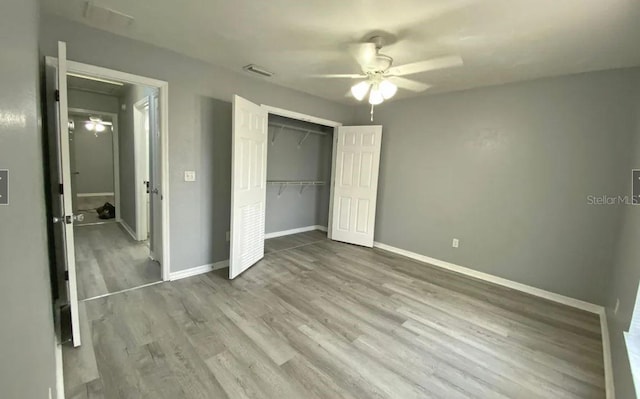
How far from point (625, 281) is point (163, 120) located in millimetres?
4184

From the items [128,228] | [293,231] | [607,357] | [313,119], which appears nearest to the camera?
[607,357]

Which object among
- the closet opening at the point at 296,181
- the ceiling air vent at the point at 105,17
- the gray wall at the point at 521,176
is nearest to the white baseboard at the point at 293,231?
the closet opening at the point at 296,181

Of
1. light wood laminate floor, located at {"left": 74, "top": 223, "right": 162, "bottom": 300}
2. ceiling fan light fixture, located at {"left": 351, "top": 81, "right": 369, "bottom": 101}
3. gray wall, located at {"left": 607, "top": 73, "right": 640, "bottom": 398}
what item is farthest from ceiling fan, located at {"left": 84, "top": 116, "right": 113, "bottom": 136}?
gray wall, located at {"left": 607, "top": 73, "right": 640, "bottom": 398}

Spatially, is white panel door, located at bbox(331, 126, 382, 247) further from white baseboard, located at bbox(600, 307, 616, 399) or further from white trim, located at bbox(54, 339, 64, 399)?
white trim, located at bbox(54, 339, 64, 399)

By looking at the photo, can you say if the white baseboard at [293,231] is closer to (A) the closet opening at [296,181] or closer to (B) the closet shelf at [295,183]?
(A) the closet opening at [296,181]

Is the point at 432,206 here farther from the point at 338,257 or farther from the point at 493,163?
the point at 338,257

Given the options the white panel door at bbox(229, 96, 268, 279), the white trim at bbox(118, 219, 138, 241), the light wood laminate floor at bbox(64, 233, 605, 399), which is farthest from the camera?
the white trim at bbox(118, 219, 138, 241)

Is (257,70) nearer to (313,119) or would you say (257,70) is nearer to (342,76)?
(342,76)

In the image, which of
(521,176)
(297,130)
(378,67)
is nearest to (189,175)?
(378,67)

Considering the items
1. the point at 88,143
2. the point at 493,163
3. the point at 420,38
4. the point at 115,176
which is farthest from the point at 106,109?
the point at 493,163

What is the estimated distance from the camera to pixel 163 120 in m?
2.83

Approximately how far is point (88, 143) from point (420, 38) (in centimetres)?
916

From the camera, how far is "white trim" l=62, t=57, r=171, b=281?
2.41m

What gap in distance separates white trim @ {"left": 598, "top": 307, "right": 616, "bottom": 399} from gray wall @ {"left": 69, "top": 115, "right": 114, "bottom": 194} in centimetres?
997
